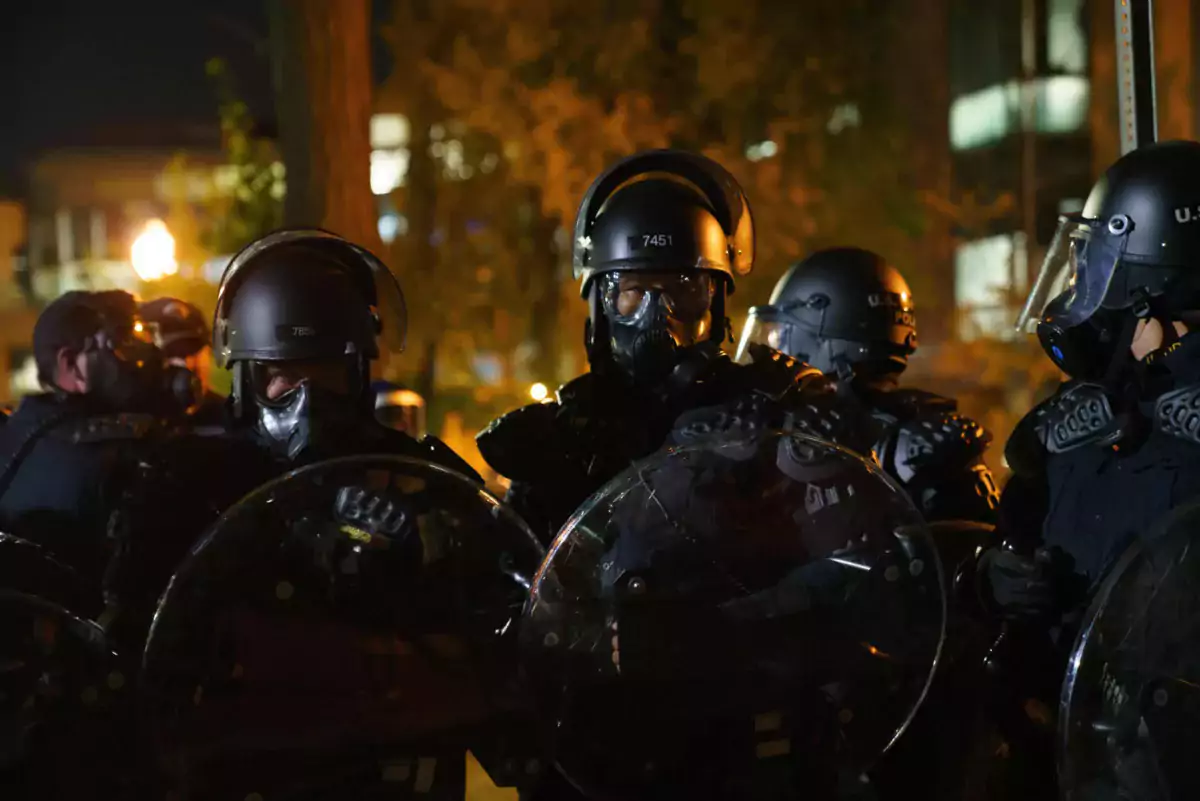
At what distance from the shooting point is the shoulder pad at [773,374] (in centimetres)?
366

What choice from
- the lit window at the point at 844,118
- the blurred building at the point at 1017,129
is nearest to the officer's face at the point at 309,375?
the blurred building at the point at 1017,129

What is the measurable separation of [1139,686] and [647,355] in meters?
1.66

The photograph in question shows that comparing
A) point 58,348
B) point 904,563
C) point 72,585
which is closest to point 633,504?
point 904,563

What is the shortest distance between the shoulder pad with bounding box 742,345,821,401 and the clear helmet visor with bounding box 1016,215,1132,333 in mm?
687

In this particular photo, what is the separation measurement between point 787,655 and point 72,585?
181cm

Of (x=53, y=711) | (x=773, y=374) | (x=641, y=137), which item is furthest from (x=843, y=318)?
(x=641, y=137)

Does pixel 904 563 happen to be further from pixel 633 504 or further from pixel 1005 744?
pixel 1005 744

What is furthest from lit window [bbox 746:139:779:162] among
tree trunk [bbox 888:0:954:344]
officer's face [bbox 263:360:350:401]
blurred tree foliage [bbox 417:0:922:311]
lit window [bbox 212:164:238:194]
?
officer's face [bbox 263:360:350:401]

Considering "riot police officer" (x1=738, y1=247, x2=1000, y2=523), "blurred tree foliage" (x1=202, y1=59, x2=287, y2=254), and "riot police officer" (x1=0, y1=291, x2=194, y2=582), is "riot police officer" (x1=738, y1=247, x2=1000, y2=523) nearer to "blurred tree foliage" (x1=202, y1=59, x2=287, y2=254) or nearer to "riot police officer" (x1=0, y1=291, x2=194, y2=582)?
"riot police officer" (x1=0, y1=291, x2=194, y2=582)

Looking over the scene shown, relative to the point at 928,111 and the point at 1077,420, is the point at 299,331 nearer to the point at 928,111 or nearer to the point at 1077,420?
the point at 1077,420

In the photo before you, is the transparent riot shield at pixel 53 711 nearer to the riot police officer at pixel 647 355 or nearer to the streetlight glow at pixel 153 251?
the riot police officer at pixel 647 355

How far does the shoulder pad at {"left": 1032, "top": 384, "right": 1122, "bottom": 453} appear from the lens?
114 inches

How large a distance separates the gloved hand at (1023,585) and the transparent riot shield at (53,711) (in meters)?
2.05

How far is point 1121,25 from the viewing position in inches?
181
